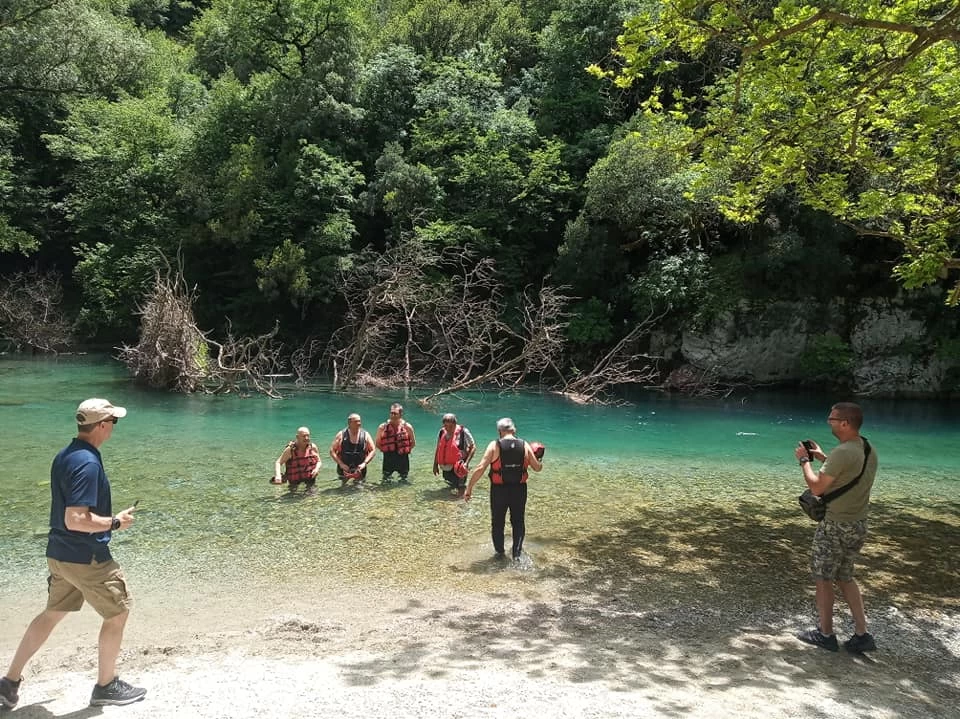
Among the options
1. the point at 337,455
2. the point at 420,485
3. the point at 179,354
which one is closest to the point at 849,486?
the point at 420,485

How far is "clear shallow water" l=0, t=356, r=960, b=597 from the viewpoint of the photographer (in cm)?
808

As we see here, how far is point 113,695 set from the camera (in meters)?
4.31

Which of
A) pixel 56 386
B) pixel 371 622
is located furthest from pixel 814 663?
pixel 56 386

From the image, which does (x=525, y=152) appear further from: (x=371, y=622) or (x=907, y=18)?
(x=371, y=622)

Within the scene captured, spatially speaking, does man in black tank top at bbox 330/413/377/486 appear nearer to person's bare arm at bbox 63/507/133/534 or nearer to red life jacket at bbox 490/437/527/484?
red life jacket at bbox 490/437/527/484

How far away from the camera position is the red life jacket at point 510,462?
25.1 ft

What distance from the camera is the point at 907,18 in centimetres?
738

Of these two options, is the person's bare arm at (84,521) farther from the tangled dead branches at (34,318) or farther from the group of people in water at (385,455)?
the tangled dead branches at (34,318)

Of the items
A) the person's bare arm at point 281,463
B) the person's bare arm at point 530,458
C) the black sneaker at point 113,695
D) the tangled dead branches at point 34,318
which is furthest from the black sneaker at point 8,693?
the tangled dead branches at point 34,318

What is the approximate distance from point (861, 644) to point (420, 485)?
7.13m

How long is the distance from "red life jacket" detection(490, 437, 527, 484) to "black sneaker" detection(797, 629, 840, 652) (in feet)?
10.3

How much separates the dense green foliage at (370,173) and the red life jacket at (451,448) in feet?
34.6

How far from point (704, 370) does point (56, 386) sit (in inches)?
835

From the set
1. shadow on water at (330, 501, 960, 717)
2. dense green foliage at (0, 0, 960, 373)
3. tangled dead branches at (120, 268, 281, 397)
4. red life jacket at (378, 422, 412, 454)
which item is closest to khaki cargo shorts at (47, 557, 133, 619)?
shadow on water at (330, 501, 960, 717)
